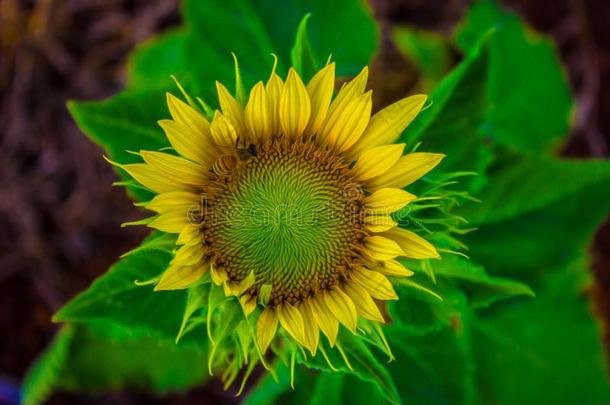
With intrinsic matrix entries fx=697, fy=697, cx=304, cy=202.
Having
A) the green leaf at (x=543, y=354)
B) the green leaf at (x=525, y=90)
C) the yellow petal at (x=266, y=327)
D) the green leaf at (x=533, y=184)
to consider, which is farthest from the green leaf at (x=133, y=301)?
the green leaf at (x=525, y=90)

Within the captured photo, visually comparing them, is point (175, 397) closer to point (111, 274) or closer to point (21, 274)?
point (21, 274)

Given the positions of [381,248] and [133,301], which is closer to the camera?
[381,248]

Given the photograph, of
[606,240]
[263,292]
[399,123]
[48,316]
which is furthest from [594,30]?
[48,316]

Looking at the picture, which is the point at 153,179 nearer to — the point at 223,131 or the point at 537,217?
the point at 223,131

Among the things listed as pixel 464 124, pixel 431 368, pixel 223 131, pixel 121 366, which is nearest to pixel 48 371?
pixel 121 366

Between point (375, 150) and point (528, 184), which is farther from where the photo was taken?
point (528, 184)

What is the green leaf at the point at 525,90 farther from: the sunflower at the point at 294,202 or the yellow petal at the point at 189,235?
the yellow petal at the point at 189,235
